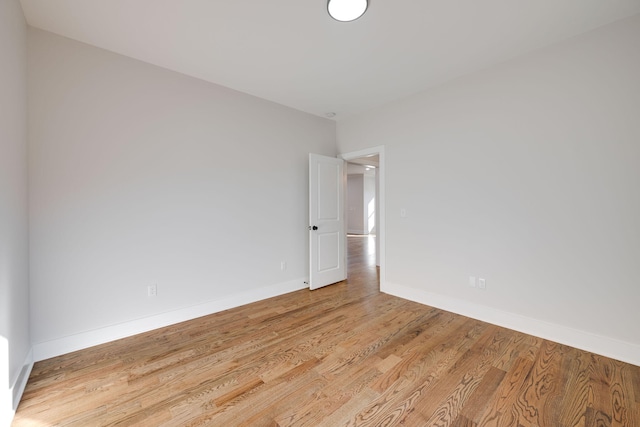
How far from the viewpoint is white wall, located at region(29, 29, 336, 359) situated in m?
2.10

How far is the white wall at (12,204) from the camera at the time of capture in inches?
57.5

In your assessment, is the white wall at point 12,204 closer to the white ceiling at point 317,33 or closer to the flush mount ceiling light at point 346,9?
the white ceiling at point 317,33

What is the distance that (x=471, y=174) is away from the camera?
2.81 metres

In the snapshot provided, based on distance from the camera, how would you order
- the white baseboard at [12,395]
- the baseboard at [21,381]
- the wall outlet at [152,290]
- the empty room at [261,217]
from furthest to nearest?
the wall outlet at [152,290]
the empty room at [261,217]
the baseboard at [21,381]
the white baseboard at [12,395]

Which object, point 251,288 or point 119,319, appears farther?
point 251,288

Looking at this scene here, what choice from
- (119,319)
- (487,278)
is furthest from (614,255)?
(119,319)

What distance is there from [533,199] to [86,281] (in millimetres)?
4135

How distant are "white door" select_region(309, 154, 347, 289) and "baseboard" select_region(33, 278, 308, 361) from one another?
601 millimetres

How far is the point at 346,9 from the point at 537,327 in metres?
3.20

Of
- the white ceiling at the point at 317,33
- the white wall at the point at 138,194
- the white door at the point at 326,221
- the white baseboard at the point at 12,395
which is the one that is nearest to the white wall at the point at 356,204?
the white door at the point at 326,221

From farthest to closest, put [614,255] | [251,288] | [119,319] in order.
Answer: [251,288], [119,319], [614,255]

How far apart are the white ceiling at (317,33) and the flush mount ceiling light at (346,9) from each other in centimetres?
6

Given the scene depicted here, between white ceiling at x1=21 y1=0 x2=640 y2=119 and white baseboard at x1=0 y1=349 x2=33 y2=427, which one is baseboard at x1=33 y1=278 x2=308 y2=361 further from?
white ceiling at x1=21 y1=0 x2=640 y2=119

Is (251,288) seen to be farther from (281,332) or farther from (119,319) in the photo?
(119,319)
